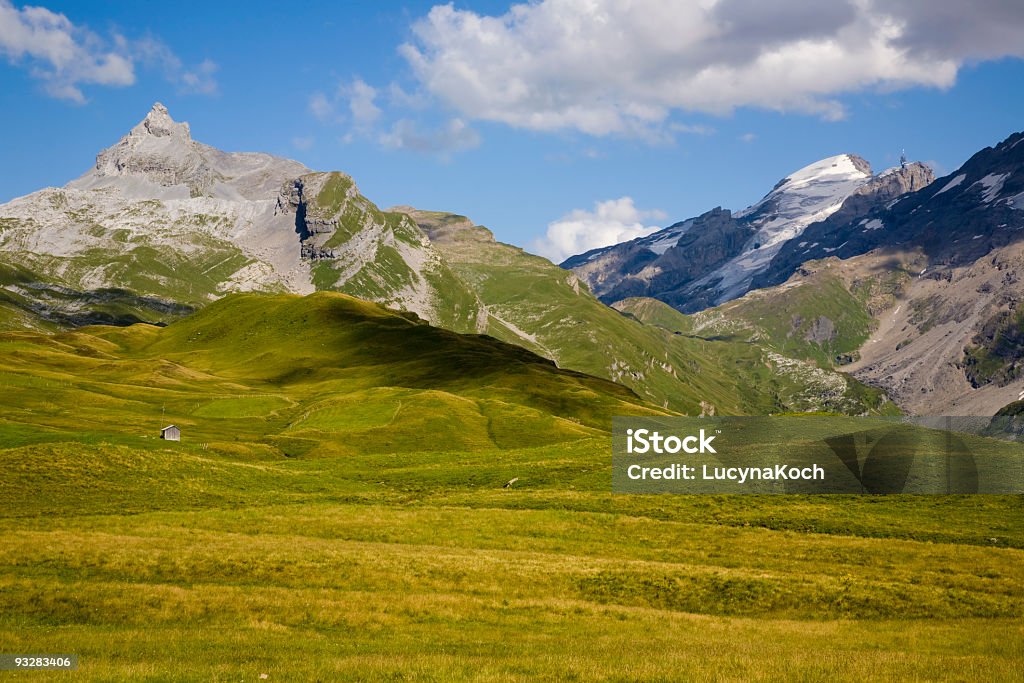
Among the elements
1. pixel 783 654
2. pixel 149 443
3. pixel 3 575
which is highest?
pixel 149 443

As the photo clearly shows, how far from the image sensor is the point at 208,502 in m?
75.3

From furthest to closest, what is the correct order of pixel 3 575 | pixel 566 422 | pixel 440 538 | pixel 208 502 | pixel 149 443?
pixel 566 422 < pixel 149 443 < pixel 208 502 < pixel 440 538 < pixel 3 575

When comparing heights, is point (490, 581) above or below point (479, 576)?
below

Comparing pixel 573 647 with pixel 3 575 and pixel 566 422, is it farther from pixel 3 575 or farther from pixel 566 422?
pixel 566 422

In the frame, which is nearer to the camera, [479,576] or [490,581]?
[490,581]

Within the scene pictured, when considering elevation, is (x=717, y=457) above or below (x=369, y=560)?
above

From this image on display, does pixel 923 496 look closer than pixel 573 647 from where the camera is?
No

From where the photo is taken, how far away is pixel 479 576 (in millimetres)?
50875

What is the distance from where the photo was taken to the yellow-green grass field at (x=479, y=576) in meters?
34.7

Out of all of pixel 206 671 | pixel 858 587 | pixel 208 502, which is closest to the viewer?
pixel 206 671

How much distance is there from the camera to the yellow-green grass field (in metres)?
34.7

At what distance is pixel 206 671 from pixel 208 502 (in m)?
46.9

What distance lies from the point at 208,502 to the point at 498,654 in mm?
46902

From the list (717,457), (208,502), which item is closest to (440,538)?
(208,502)
